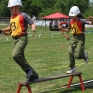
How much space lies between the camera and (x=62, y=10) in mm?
92688

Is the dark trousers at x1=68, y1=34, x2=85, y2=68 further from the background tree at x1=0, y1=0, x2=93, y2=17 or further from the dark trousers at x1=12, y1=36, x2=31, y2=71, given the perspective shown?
the background tree at x1=0, y1=0, x2=93, y2=17

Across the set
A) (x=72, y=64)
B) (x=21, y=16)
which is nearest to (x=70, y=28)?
(x=72, y=64)

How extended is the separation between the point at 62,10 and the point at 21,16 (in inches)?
3382

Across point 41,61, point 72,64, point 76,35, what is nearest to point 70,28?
point 76,35

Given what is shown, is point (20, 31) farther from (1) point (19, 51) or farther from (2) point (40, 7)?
(2) point (40, 7)

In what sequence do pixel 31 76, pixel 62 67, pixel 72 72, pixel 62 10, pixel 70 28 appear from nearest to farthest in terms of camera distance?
pixel 31 76 → pixel 72 72 → pixel 70 28 → pixel 62 67 → pixel 62 10

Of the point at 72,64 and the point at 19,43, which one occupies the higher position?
the point at 19,43

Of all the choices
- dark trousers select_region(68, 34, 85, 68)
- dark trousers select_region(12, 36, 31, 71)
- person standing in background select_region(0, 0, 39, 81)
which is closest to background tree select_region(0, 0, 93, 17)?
dark trousers select_region(68, 34, 85, 68)

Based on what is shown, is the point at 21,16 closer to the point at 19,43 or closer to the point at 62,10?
the point at 19,43

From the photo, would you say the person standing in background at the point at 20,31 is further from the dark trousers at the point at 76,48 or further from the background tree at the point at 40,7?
the background tree at the point at 40,7

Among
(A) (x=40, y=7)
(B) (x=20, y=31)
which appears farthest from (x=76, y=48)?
(A) (x=40, y=7)

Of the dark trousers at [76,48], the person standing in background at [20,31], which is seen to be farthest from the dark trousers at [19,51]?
the dark trousers at [76,48]

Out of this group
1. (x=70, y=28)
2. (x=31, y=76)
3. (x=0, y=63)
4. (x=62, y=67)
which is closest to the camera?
(x=31, y=76)

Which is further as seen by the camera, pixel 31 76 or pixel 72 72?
pixel 72 72
